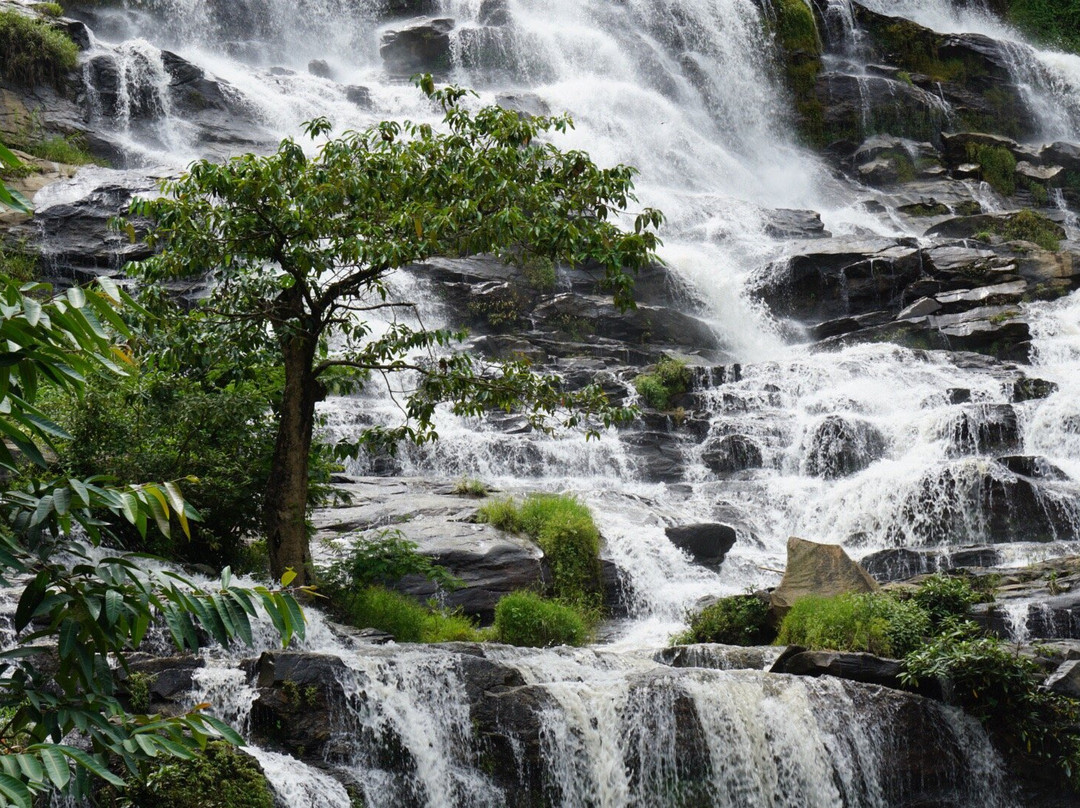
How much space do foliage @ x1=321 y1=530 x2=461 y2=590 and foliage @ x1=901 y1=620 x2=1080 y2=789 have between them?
479 cm

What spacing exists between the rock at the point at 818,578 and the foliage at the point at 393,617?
337 centimetres

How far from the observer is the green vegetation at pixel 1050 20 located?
38069 millimetres

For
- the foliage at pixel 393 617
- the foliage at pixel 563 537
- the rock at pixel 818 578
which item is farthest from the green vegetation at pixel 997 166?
the foliage at pixel 393 617

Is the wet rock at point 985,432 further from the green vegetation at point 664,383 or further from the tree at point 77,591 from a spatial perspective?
the tree at point 77,591

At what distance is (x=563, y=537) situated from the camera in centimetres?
1335

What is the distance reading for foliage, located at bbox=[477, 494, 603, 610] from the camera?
13.1 meters

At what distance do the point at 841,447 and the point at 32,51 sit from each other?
2046 centimetres

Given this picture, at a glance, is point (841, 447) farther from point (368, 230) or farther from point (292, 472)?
point (368, 230)

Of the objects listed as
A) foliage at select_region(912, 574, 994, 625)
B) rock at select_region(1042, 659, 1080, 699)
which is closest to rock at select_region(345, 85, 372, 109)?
foliage at select_region(912, 574, 994, 625)

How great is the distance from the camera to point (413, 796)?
25.0 ft

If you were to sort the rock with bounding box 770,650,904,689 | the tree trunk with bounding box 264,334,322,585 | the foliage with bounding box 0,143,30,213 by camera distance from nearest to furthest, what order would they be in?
the foliage with bounding box 0,143,30,213, the rock with bounding box 770,650,904,689, the tree trunk with bounding box 264,334,322,585

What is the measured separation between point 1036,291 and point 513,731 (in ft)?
68.6

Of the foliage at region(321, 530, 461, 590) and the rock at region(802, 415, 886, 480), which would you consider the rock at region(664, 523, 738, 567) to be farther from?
the foliage at region(321, 530, 461, 590)

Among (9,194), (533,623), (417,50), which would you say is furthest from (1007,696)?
(417,50)
